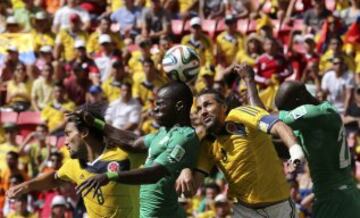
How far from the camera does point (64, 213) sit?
1385cm

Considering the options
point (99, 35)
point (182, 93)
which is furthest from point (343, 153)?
point (99, 35)

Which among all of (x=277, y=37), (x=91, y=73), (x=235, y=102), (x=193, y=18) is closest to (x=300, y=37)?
(x=277, y=37)

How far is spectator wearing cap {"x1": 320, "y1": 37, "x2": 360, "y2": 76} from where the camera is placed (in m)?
16.6

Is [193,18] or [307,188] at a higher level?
[193,18]

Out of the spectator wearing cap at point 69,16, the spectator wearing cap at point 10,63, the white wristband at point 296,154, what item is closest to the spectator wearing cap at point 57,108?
the spectator wearing cap at point 10,63

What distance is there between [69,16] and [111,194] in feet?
34.8

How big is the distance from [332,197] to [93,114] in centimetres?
209

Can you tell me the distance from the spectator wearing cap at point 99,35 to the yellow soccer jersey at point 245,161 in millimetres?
9607

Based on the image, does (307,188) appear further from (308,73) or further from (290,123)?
(290,123)

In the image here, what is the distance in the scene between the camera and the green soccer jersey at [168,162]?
28.3ft

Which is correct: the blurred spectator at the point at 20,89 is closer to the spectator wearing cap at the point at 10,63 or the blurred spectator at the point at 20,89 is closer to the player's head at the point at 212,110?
the spectator wearing cap at the point at 10,63

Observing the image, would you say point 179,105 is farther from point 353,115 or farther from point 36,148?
point 36,148

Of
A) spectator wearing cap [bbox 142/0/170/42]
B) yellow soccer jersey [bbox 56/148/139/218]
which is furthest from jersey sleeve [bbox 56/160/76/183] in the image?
spectator wearing cap [bbox 142/0/170/42]

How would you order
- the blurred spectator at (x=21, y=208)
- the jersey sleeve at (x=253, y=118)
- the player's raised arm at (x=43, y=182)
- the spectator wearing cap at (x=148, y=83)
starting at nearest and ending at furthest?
the jersey sleeve at (x=253, y=118), the player's raised arm at (x=43, y=182), the blurred spectator at (x=21, y=208), the spectator wearing cap at (x=148, y=83)
